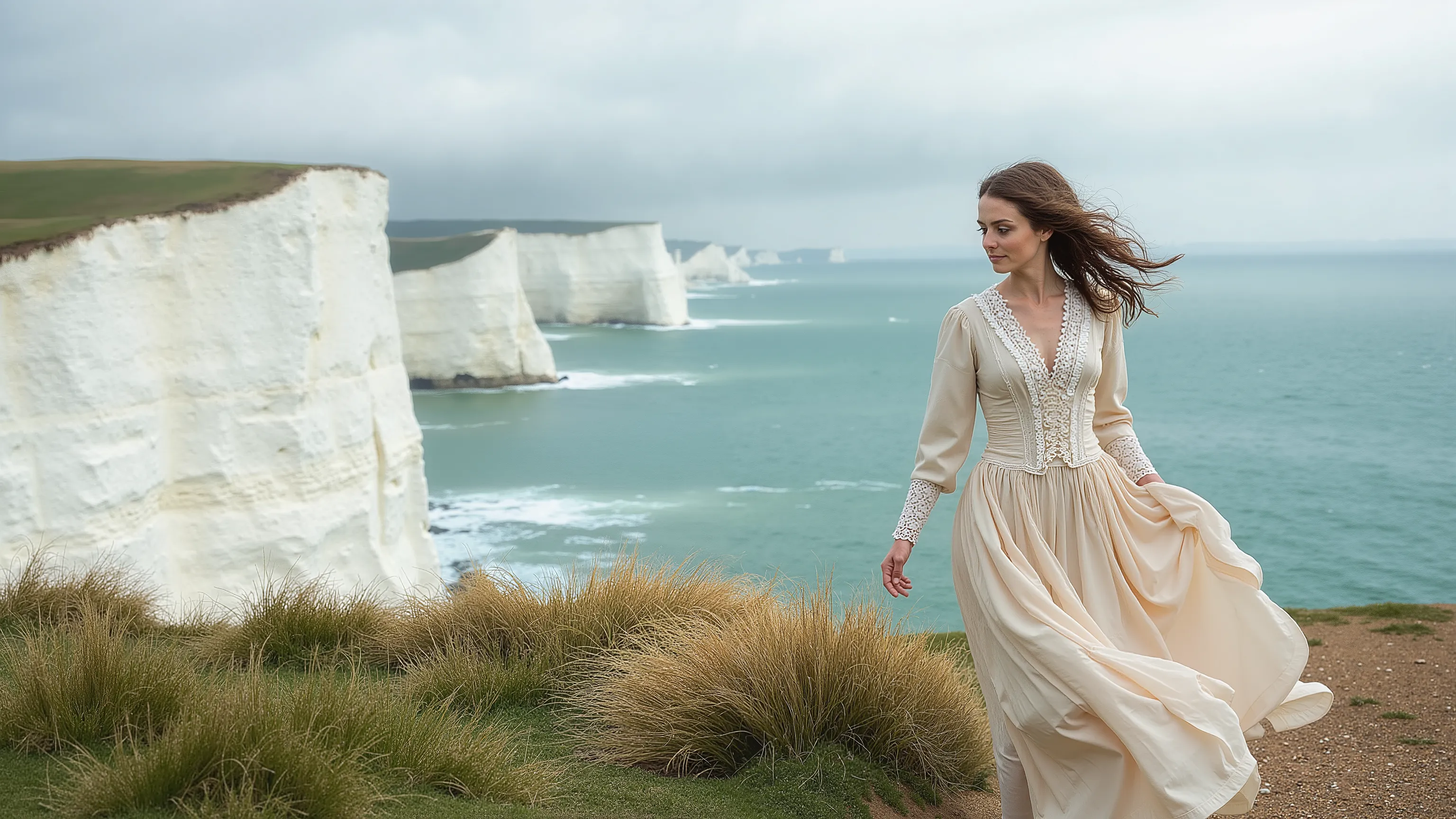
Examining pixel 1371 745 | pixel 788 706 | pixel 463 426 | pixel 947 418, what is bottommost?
pixel 463 426

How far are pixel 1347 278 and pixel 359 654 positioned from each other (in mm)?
191580

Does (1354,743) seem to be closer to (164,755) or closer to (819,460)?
(164,755)

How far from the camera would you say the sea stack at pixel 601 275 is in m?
61.0

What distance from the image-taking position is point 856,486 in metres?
25.5

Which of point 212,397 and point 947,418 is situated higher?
point 947,418

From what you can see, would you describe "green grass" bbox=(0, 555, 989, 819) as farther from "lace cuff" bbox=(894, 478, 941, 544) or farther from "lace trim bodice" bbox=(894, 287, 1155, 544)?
"lace trim bodice" bbox=(894, 287, 1155, 544)

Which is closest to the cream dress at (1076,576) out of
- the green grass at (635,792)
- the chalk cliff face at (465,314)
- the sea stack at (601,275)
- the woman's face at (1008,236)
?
the woman's face at (1008,236)

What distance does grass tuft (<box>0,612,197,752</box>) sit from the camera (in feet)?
10.6

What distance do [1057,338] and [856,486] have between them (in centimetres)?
2263

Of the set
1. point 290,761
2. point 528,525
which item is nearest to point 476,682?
point 290,761

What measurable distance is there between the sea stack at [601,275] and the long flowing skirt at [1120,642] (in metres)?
57.7

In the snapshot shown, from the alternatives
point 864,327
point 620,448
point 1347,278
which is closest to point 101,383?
point 620,448

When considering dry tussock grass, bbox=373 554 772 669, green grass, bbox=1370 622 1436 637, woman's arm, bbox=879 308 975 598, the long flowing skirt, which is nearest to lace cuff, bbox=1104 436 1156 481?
the long flowing skirt

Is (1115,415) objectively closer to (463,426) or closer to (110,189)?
(110,189)
